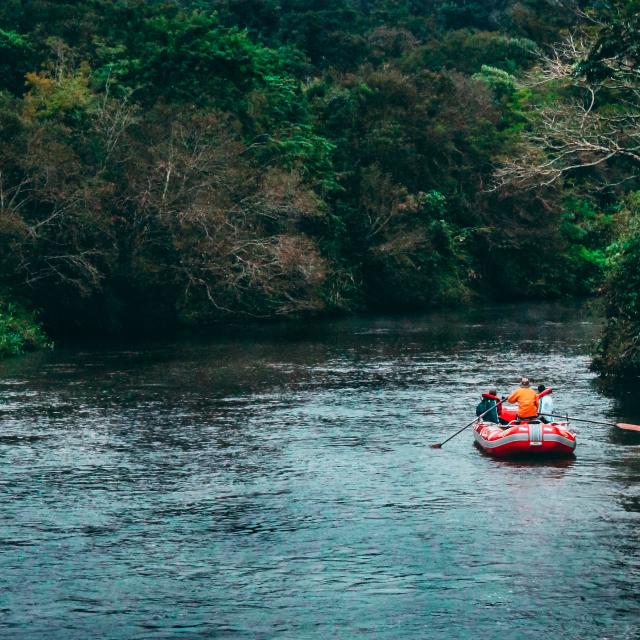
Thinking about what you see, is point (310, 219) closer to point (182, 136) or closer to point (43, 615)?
point (182, 136)

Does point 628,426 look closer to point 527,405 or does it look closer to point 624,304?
point 527,405

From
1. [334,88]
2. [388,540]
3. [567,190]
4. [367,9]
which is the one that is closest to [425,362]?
[388,540]

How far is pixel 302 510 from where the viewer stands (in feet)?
73.5

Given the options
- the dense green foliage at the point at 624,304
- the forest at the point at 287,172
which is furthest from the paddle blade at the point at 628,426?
the forest at the point at 287,172

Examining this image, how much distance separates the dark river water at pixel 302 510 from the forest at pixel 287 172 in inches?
316

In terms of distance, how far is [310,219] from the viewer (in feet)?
199

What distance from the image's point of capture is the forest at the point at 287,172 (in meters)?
46.6

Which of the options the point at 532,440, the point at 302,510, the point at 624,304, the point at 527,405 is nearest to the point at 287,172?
the point at 624,304

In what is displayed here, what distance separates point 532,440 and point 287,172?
1416 inches

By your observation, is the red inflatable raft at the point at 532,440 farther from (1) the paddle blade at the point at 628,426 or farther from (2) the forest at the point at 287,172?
(2) the forest at the point at 287,172

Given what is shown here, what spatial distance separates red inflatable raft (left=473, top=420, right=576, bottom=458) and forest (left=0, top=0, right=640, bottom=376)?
29.4 ft

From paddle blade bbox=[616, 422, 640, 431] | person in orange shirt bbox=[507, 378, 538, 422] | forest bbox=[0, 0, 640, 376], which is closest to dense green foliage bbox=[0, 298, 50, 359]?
forest bbox=[0, 0, 640, 376]

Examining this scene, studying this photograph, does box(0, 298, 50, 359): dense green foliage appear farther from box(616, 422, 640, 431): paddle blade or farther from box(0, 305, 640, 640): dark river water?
box(616, 422, 640, 431): paddle blade

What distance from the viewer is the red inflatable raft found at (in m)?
26.4
